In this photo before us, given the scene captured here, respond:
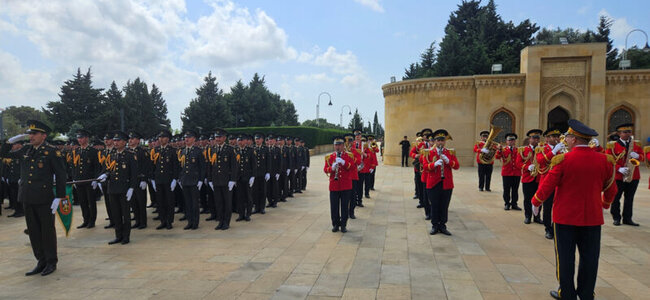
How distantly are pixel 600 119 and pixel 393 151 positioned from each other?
1272cm

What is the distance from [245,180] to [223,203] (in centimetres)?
80

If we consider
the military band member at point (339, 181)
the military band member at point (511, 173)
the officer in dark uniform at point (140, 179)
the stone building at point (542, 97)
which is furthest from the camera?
the stone building at point (542, 97)

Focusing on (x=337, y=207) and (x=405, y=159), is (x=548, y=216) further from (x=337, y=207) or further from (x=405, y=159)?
(x=405, y=159)

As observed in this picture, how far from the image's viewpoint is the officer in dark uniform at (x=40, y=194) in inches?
210

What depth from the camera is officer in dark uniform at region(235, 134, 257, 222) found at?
8.66m

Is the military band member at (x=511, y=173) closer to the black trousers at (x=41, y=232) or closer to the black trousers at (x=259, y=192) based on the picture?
the black trousers at (x=259, y=192)

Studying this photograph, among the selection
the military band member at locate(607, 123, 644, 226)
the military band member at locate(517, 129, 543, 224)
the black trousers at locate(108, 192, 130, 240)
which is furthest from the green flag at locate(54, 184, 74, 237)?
the military band member at locate(607, 123, 644, 226)

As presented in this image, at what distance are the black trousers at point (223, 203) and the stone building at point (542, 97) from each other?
19.3m

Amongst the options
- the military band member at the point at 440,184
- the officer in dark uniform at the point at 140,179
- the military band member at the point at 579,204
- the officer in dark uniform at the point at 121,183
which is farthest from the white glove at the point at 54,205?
the military band member at the point at 579,204

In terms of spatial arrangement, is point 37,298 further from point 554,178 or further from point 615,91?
point 615,91

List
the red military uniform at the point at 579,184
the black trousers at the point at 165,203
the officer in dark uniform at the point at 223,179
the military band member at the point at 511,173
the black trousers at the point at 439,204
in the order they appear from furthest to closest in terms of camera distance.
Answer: the military band member at the point at 511,173 → the black trousers at the point at 165,203 → the officer in dark uniform at the point at 223,179 → the black trousers at the point at 439,204 → the red military uniform at the point at 579,184

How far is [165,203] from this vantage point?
8172 mm

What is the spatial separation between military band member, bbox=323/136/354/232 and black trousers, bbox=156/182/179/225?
363 cm

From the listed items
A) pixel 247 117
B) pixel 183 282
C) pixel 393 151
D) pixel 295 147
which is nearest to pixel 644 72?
pixel 393 151
